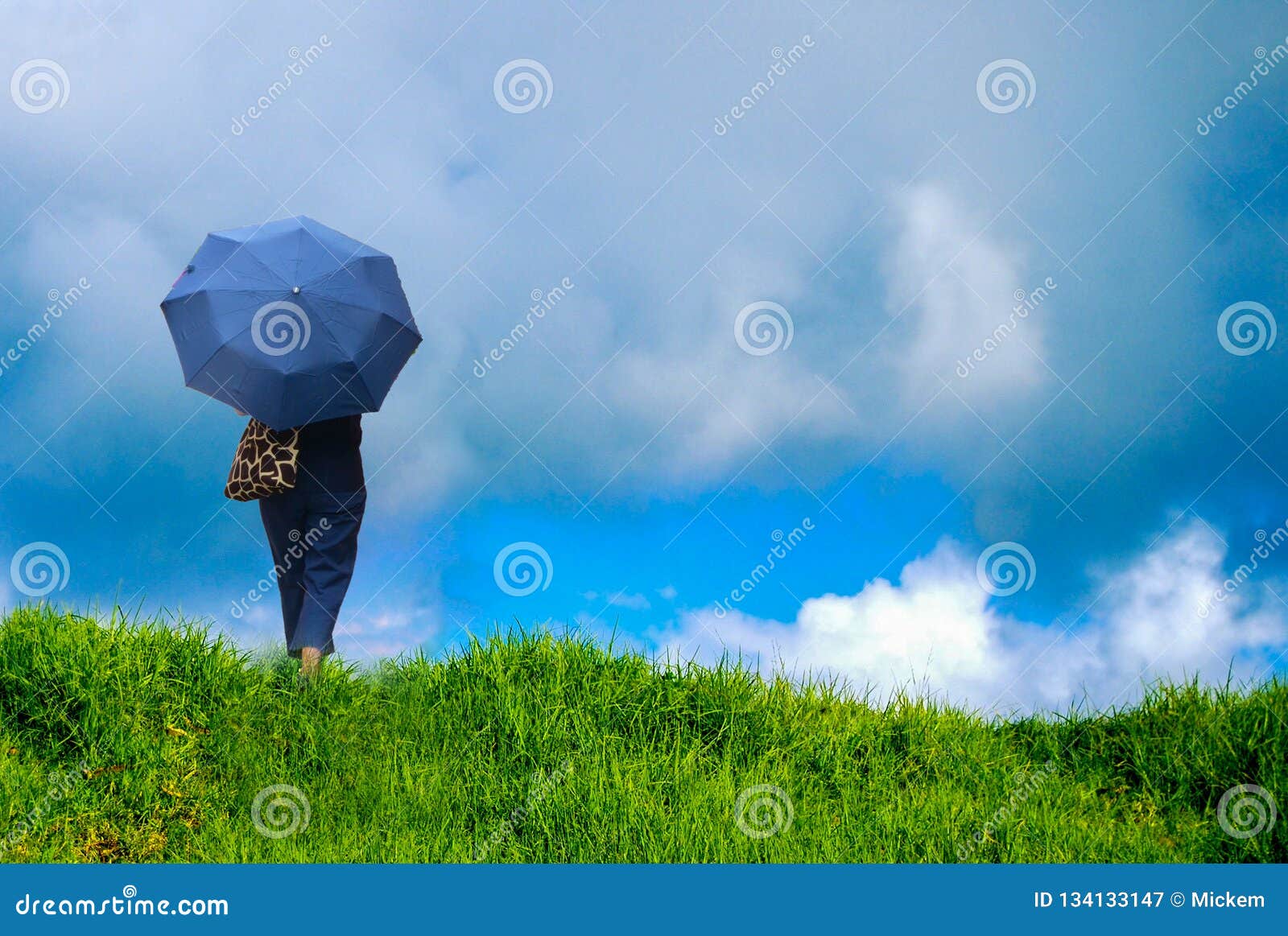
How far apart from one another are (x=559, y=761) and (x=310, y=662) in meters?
2.02

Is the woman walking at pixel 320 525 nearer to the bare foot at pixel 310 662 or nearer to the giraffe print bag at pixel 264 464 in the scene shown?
the bare foot at pixel 310 662

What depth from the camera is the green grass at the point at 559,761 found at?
5762mm

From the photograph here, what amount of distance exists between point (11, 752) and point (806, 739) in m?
4.64

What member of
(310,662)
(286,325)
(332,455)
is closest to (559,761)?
(310,662)

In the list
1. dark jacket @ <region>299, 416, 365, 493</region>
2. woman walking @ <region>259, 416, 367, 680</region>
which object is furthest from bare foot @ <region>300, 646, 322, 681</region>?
dark jacket @ <region>299, 416, 365, 493</region>

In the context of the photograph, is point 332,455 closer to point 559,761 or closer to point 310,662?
point 310,662

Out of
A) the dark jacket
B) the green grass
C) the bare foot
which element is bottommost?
the green grass

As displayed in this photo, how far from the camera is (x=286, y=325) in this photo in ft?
21.6

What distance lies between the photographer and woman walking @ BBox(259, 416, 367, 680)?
7.22m

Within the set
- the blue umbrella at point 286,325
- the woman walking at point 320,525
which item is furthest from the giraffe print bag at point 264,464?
the blue umbrella at point 286,325

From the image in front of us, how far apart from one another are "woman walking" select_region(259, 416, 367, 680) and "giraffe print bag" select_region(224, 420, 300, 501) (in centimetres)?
13

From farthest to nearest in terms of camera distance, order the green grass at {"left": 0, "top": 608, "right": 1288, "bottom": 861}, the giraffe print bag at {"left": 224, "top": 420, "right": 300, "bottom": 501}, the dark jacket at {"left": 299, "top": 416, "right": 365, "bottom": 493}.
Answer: the dark jacket at {"left": 299, "top": 416, "right": 365, "bottom": 493} → the giraffe print bag at {"left": 224, "top": 420, "right": 300, "bottom": 501} → the green grass at {"left": 0, "top": 608, "right": 1288, "bottom": 861}

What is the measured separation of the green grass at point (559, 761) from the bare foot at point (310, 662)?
3.9 inches

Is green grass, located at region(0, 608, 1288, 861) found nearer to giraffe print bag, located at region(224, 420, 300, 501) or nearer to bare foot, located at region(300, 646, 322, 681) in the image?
bare foot, located at region(300, 646, 322, 681)
